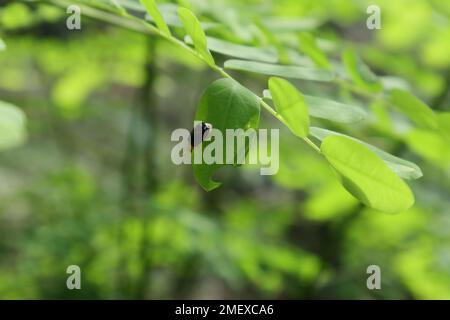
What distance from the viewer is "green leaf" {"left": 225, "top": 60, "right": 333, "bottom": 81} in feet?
1.77

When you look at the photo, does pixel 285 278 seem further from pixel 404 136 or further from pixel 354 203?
pixel 404 136

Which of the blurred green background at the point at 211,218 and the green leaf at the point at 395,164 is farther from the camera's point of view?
the blurred green background at the point at 211,218

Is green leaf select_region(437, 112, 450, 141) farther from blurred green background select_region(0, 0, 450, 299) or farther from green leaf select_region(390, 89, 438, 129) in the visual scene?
blurred green background select_region(0, 0, 450, 299)

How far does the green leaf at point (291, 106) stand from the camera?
453mm

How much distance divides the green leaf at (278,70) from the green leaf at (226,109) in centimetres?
9

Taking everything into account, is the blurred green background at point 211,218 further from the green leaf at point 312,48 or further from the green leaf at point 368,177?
the green leaf at point 368,177

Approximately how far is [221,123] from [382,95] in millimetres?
374

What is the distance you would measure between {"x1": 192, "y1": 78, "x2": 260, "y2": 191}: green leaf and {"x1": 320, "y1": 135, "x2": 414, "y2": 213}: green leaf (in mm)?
59

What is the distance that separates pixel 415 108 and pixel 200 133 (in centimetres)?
25

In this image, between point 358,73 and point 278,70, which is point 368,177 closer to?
point 278,70

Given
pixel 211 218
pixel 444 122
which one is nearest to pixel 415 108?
pixel 444 122

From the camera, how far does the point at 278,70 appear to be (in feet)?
1.84

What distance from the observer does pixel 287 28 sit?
899 mm

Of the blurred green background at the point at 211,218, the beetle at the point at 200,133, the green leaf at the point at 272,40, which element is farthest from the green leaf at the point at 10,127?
the blurred green background at the point at 211,218
